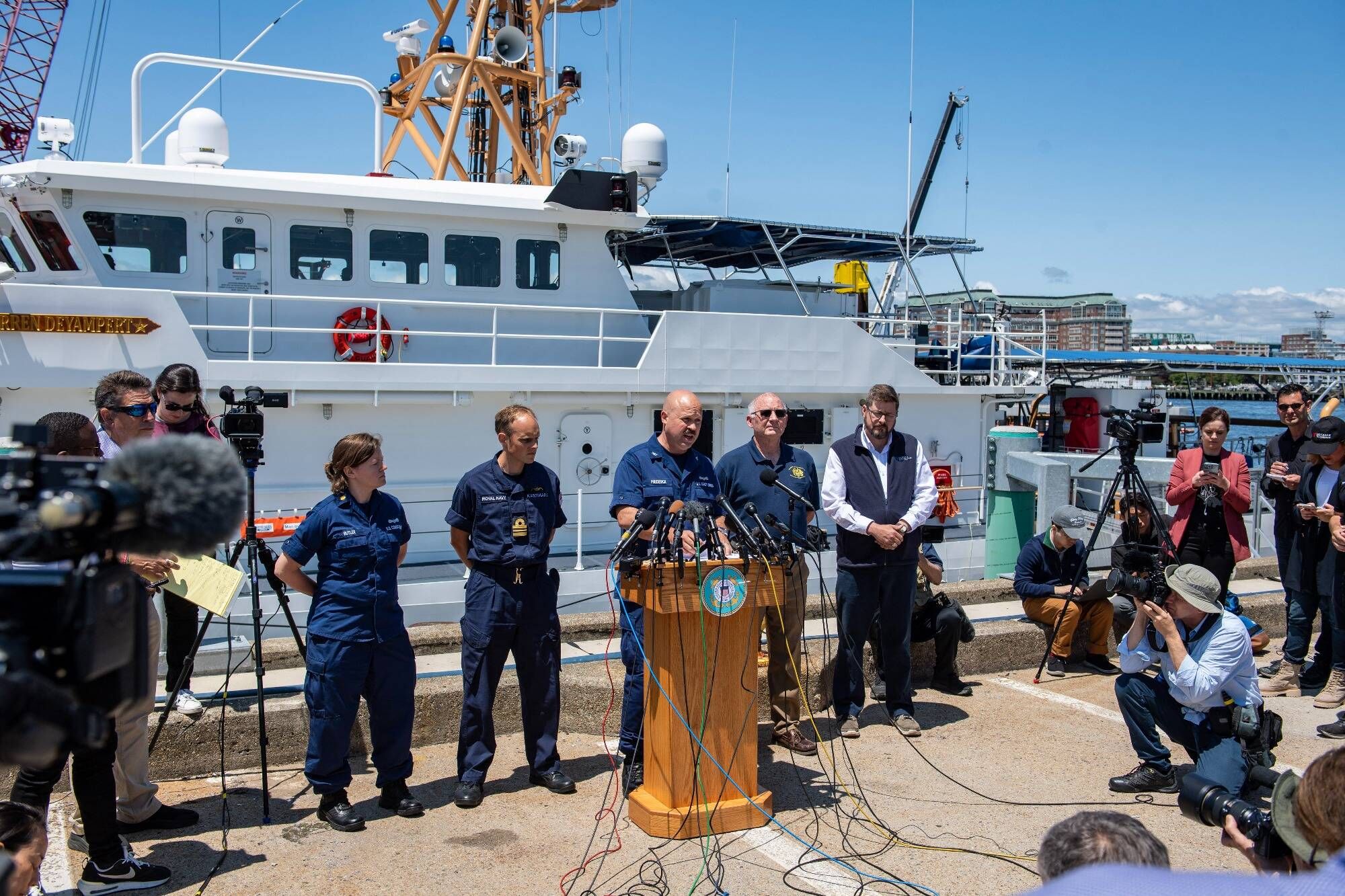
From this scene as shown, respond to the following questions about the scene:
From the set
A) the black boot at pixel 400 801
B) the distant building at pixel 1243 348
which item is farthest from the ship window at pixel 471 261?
the distant building at pixel 1243 348

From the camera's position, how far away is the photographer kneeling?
4383mm

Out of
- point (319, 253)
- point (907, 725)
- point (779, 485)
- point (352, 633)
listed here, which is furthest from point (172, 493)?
point (319, 253)

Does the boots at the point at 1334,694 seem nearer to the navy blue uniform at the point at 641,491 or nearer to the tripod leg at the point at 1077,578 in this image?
the tripod leg at the point at 1077,578

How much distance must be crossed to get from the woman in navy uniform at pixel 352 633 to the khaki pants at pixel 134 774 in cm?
63

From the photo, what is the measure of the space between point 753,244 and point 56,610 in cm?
1212

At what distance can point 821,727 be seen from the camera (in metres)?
5.82

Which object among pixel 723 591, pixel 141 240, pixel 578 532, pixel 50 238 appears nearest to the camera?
pixel 723 591

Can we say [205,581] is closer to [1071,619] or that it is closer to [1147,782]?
[1147,782]

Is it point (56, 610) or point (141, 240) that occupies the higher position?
point (141, 240)

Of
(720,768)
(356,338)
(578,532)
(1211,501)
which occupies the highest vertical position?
(356,338)

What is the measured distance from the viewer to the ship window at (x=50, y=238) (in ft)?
31.1

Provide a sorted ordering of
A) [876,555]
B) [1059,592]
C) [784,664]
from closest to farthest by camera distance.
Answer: [784,664] < [876,555] < [1059,592]

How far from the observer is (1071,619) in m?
6.89

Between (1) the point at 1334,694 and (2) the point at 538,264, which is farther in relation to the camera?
(2) the point at 538,264
